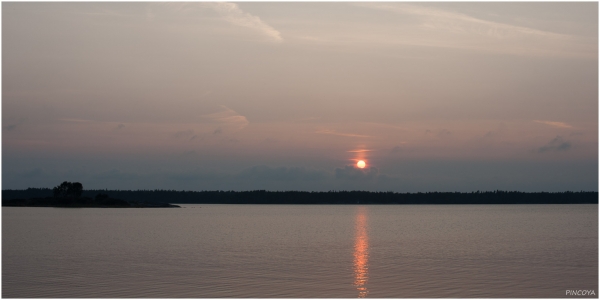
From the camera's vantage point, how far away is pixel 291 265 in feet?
119

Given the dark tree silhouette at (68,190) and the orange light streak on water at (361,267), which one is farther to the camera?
the dark tree silhouette at (68,190)

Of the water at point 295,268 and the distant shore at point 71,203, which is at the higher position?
the water at point 295,268

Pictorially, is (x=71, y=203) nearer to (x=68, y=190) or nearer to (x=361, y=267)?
(x=68, y=190)

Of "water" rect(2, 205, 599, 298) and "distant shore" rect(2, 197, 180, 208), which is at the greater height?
"water" rect(2, 205, 599, 298)

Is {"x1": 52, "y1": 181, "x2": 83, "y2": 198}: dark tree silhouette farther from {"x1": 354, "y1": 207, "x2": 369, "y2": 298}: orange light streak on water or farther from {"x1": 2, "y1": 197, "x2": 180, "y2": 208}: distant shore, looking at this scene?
{"x1": 354, "y1": 207, "x2": 369, "y2": 298}: orange light streak on water

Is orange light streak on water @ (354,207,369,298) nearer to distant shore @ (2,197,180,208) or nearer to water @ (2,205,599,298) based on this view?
water @ (2,205,599,298)

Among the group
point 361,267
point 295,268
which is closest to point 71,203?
point 295,268

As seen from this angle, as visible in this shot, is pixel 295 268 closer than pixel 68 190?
Yes

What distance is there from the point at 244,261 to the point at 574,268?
1920 centimetres

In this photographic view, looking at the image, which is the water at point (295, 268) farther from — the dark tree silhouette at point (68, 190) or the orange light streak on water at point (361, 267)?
the dark tree silhouette at point (68, 190)

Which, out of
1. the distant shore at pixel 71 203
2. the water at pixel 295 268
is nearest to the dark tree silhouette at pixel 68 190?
the distant shore at pixel 71 203

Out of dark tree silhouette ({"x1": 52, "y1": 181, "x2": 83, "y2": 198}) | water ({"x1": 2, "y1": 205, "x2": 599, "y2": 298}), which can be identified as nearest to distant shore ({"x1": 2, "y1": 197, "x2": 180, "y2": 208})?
dark tree silhouette ({"x1": 52, "y1": 181, "x2": 83, "y2": 198})

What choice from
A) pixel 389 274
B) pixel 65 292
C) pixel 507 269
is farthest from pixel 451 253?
pixel 65 292

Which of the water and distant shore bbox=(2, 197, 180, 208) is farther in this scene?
distant shore bbox=(2, 197, 180, 208)
